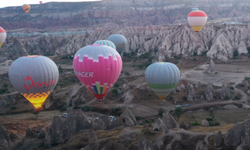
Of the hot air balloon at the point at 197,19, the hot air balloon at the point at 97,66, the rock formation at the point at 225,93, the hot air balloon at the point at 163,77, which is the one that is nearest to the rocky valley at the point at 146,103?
the rock formation at the point at 225,93

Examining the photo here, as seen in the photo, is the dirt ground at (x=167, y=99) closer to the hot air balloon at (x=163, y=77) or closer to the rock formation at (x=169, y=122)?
the rock formation at (x=169, y=122)

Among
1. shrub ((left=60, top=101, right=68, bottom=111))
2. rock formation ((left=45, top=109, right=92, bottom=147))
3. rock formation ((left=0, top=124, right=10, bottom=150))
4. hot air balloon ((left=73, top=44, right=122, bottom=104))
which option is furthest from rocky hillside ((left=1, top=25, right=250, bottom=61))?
rock formation ((left=0, top=124, right=10, bottom=150))

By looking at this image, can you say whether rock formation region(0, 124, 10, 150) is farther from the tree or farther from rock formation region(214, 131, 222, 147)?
rock formation region(214, 131, 222, 147)

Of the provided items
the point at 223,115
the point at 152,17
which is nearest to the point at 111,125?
the point at 223,115

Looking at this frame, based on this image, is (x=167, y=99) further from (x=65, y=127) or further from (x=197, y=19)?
(x=197, y=19)

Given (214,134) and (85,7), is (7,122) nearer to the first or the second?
(214,134)

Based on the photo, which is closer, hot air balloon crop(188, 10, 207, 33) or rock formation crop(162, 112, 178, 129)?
rock formation crop(162, 112, 178, 129)
